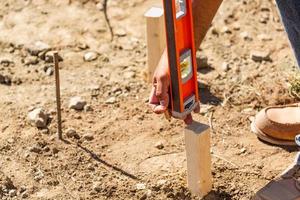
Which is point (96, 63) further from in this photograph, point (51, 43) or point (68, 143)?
point (68, 143)

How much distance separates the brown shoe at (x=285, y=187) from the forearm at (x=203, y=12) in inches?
24.7

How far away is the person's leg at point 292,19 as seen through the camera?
8.23 ft

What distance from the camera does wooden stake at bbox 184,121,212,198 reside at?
8.70 feet

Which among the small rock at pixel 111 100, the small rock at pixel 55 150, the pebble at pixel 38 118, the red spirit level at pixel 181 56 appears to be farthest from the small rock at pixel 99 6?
the red spirit level at pixel 181 56

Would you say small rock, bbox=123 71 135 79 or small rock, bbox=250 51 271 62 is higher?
small rock, bbox=123 71 135 79

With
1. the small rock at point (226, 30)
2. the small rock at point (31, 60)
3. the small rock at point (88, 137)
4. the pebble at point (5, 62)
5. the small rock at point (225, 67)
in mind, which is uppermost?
the pebble at point (5, 62)

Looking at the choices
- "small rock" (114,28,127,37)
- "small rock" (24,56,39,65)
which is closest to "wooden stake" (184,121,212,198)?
"small rock" (24,56,39,65)

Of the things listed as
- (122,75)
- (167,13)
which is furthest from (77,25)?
(167,13)

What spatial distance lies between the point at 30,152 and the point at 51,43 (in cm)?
92

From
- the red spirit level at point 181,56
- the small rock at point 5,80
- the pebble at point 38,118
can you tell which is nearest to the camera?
the red spirit level at point 181,56

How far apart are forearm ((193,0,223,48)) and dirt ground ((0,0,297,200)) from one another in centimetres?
61

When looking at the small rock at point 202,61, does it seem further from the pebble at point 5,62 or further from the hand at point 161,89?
the hand at point 161,89

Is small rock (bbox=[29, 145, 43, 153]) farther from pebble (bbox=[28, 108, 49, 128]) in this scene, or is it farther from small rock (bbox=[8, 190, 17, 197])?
small rock (bbox=[8, 190, 17, 197])

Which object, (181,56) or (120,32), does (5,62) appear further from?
(181,56)
